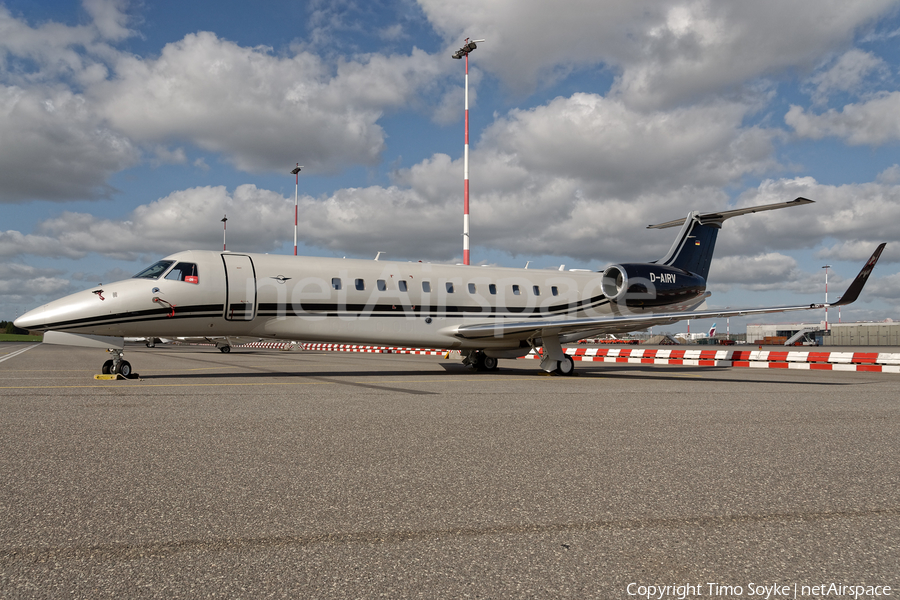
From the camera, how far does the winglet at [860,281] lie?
12945 mm

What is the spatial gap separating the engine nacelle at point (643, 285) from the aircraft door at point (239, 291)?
406 inches

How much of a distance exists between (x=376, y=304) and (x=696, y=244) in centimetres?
1141

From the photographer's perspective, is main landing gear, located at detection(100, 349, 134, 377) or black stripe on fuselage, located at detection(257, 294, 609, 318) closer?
main landing gear, located at detection(100, 349, 134, 377)

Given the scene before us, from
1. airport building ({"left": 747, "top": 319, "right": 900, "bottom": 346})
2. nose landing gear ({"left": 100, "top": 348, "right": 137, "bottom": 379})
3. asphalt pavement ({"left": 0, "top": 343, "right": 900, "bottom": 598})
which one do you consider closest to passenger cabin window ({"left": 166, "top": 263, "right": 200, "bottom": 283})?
nose landing gear ({"left": 100, "top": 348, "right": 137, "bottom": 379})

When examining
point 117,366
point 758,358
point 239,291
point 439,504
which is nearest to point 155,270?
point 239,291

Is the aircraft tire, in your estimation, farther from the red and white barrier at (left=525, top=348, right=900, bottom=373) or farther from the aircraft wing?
the red and white barrier at (left=525, top=348, right=900, bottom=373)

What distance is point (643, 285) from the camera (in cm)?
1905

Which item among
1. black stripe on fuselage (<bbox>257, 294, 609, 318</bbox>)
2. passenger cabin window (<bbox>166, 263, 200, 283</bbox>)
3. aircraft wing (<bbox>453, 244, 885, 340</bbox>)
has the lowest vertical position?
aircraft wing (<bbox>453, 244, 885, 340</bbox>)

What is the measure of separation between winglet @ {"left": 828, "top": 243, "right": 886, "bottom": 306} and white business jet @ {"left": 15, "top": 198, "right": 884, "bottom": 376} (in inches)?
1.1

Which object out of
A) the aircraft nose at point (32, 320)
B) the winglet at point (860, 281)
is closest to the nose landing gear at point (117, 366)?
the aircraft nose at point (32, 320)

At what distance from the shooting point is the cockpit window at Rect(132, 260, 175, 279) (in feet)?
46.0

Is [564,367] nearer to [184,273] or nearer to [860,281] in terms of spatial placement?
[860,281]

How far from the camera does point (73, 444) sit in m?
5.57

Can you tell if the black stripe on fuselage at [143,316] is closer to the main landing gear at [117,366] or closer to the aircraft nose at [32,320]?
the aircraft nose at [32,320]
